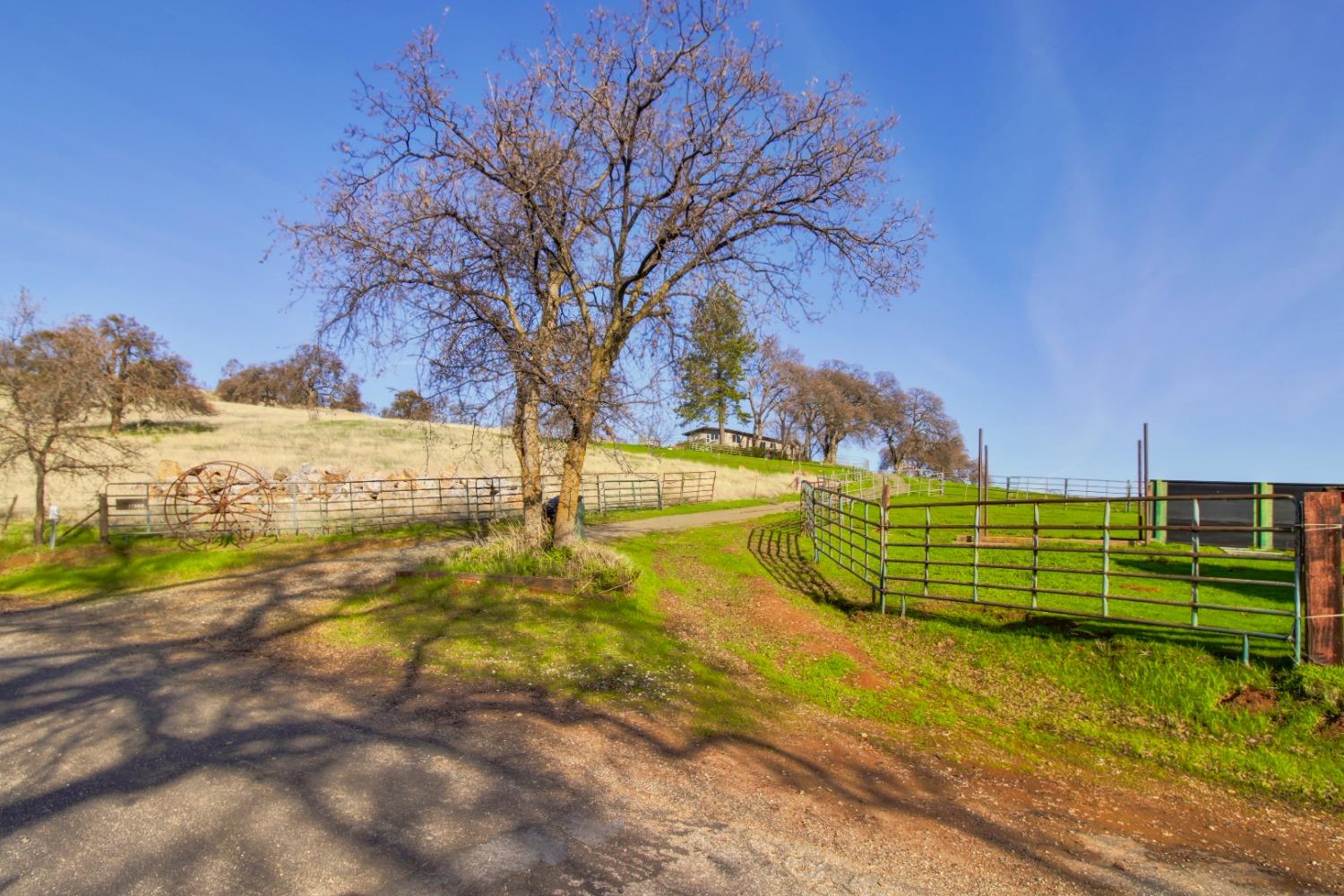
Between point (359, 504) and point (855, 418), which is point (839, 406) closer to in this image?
point (855, 418)

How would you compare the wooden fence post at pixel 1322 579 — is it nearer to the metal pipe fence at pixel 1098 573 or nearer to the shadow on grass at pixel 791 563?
the metal pipe fence at pixel 1098 573

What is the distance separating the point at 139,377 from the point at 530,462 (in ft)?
75.4

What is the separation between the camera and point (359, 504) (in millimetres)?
23844

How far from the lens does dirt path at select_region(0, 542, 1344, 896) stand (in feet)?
13.1

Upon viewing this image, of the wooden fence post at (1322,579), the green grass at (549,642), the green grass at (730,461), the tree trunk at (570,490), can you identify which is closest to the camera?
the wooden fence post at (1322,579)

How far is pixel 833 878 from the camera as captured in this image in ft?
13.6

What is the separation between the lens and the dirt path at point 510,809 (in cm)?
399

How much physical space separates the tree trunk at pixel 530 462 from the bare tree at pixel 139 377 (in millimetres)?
12830

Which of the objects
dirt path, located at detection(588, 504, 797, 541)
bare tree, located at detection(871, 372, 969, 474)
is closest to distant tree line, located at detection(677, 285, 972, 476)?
bare tree, located at detection(871, 372, 969, 474)

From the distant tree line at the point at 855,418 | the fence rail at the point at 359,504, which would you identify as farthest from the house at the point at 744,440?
the fence rail at the point at 359,504

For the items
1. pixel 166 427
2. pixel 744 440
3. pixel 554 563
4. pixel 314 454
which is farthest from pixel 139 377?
pixel 744 440

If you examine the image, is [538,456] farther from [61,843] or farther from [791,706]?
[61,843]

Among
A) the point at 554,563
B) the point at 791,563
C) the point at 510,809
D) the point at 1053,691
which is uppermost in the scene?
the point at 554,563

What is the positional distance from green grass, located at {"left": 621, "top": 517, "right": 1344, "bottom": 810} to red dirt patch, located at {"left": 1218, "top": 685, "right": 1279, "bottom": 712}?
3cm
